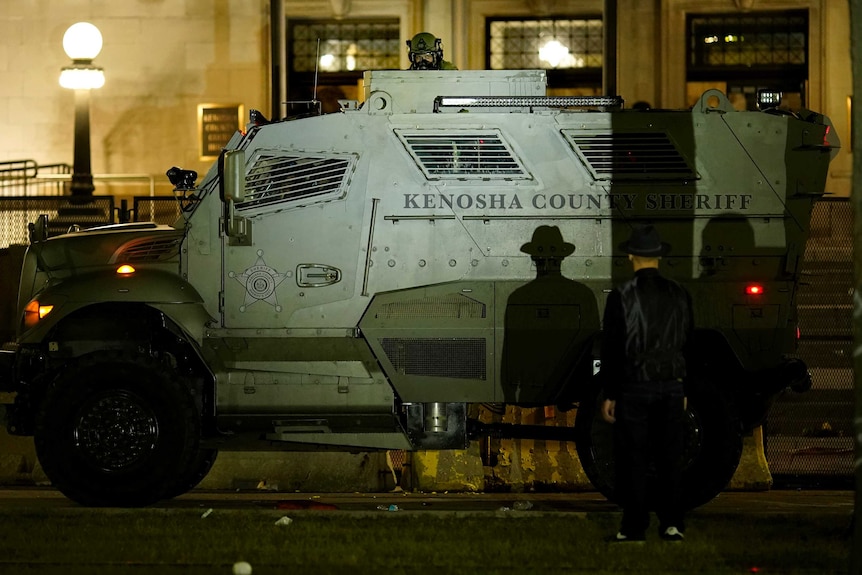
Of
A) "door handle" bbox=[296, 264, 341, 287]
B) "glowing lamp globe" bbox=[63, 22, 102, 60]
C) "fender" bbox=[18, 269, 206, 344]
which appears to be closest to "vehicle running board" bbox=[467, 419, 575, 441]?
"door handle" bbox=[296, 264, 341, 287]

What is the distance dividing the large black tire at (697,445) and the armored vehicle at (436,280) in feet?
0.05

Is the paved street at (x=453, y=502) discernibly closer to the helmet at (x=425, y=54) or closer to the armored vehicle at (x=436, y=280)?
the armored vehicle at (x=436, y=280)

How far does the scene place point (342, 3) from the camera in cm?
2464

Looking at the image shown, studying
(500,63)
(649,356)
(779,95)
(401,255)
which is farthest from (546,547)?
(500,63)

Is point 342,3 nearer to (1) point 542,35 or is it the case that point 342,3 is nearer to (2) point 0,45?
(1) point 542,35

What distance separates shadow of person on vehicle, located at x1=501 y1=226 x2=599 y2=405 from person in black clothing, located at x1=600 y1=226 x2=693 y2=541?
1420 mm

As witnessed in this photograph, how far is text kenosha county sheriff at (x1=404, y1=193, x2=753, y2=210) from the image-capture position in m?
10.1

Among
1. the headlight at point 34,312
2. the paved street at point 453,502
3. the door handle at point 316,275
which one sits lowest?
the paved street at point 453,502

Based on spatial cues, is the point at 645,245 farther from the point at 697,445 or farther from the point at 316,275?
the point at 316,275

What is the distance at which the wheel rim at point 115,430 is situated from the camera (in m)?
10.2

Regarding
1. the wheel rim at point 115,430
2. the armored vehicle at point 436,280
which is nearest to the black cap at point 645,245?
the armored vehicle at point 436,280

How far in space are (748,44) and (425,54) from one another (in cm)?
1461

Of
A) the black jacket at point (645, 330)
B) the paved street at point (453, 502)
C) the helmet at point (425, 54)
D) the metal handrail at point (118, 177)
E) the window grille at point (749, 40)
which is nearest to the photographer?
the black jacket at point (645, 330)

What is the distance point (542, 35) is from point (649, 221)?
15317mm
